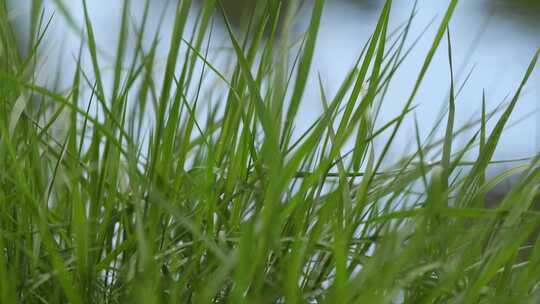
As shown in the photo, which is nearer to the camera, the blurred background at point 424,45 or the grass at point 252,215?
the grass at point 252,215

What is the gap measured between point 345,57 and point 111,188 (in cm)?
101

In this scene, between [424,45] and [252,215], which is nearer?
[252,215]

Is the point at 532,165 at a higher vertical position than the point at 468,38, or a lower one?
lower

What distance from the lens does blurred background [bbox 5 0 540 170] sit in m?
1.28

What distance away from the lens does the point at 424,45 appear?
4.68 feet

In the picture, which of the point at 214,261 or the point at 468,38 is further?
the point at 468,38

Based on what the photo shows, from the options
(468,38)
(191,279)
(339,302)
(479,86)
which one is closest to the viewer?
(339,302)

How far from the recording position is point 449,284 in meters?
0.43

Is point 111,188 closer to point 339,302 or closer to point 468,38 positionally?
point 339,302

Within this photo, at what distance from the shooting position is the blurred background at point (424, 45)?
1284 millimetres

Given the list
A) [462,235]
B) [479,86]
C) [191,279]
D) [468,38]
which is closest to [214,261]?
[191,279]

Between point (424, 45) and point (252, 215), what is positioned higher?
point (424, 45)

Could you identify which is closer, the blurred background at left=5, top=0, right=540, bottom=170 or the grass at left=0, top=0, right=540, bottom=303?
the grass at left=0, top=0, right=540, bottom=303

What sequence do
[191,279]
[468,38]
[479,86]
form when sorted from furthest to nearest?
[468,38], [479,86], [191,279]
